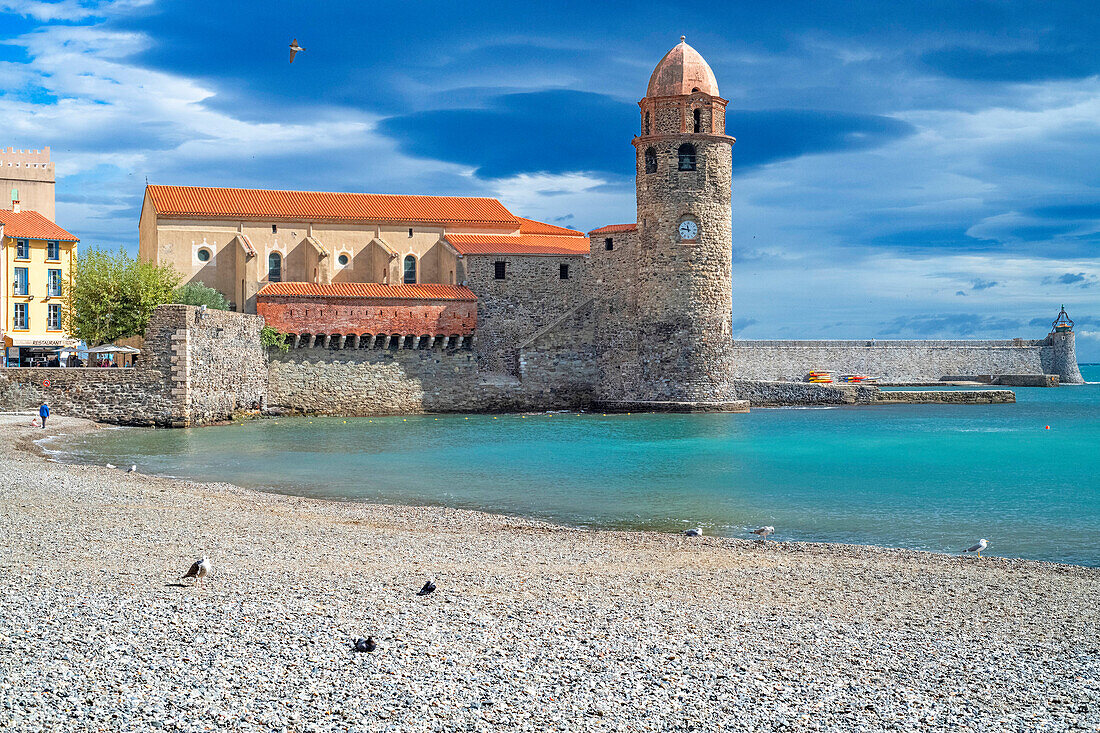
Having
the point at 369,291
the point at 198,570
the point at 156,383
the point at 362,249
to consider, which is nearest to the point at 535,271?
the point at 369,291

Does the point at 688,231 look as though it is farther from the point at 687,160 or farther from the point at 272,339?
the point at 272,339

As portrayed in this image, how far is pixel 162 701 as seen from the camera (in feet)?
15.6

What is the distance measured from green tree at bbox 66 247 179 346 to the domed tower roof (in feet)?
61.8

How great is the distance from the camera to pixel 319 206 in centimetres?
3909

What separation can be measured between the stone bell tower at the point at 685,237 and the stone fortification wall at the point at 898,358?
75.1 ft

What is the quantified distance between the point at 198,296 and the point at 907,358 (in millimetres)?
48633

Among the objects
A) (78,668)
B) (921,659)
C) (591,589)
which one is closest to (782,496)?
(591,589)

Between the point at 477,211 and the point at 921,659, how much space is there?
36680 millimetres

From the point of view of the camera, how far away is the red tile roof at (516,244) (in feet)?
119

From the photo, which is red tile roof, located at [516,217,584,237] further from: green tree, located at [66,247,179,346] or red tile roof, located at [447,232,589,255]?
green tree, located at [66,247,179,346]

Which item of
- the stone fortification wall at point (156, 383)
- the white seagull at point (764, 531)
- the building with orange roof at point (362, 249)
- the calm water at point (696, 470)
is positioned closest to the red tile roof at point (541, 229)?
the building with orange roof at point (362, 249)

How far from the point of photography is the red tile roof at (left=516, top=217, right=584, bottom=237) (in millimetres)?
41219

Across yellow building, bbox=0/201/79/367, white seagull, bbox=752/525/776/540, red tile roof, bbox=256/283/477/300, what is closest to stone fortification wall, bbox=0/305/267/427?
red tile roof, bbox=256/283/477/300

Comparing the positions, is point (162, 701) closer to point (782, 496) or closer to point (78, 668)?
point (78, 668)
